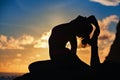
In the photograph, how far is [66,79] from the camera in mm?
22016

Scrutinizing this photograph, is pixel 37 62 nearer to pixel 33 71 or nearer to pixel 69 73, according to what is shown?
pixel 33 71

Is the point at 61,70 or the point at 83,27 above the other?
the point at 83,27

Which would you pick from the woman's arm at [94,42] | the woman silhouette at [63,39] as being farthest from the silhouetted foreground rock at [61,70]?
the woman's arm at [94,42]

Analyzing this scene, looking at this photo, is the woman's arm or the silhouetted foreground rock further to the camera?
the silhouetted foreground rock

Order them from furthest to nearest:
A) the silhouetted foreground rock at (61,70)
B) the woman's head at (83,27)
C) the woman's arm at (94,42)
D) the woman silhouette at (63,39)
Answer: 1. the silhouetted foreground rock at (61,70)
2. the woman silhouette at (63,39)
3. the woman's head at (83,27)
4. the woman's arm at (94,42)

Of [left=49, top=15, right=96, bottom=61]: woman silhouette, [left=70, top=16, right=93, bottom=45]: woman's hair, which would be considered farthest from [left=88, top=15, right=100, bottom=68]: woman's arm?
[left=49, top=15, right=96, bottom=61]: woman silhouette

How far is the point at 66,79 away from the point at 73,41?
2.60 metres

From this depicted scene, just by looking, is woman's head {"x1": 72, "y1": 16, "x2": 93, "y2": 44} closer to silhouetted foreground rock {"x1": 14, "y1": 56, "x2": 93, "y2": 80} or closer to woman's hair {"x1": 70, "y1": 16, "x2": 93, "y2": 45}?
woman's hair {"x1": 70, "y1": 16, "x2": 93, "y2": 45}

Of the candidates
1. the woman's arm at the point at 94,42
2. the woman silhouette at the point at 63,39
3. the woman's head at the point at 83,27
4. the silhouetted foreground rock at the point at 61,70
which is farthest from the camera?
the silhouetted foreground rock at the point at 61,70

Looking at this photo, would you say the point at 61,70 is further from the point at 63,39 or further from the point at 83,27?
the point at 83,27

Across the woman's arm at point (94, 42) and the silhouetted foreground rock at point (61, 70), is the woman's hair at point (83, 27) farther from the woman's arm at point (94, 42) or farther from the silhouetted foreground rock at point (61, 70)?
the silhouetted foreground rock at point (61, 70)

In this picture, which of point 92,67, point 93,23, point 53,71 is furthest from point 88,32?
point 53,71

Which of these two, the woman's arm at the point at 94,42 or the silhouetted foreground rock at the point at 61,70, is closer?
the woman's arm at the point at 94,42

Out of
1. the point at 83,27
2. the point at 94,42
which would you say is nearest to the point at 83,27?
the point at 83,27
